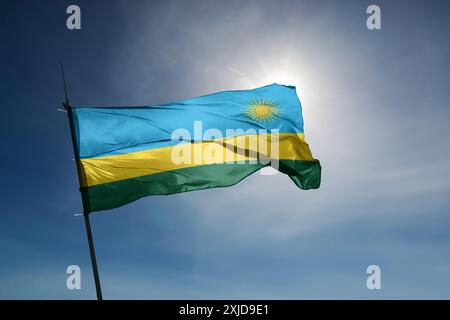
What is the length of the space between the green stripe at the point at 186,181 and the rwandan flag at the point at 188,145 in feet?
0.11

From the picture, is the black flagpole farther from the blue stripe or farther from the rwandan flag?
the blue stripe

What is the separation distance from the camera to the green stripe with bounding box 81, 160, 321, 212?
516 inches

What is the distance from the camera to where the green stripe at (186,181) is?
13109 millimetres

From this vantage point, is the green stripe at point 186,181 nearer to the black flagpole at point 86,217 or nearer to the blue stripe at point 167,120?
the black flagpole at point 86,217

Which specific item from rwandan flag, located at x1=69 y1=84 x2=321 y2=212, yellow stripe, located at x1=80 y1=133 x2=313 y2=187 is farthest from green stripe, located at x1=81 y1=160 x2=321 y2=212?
yellow stripe, located at x1=80 y1=133 x2=313 y2=187

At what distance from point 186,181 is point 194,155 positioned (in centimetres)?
118

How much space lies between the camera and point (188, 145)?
1514 centimetres

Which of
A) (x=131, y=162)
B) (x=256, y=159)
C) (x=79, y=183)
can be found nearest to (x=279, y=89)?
(x=256, y=159)

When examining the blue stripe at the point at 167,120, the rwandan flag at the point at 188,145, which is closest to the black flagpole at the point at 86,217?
the rwandan flag at the point at 188,145

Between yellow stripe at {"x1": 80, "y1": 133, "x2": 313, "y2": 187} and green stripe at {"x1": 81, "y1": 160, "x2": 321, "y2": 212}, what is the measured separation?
0.75 ft
